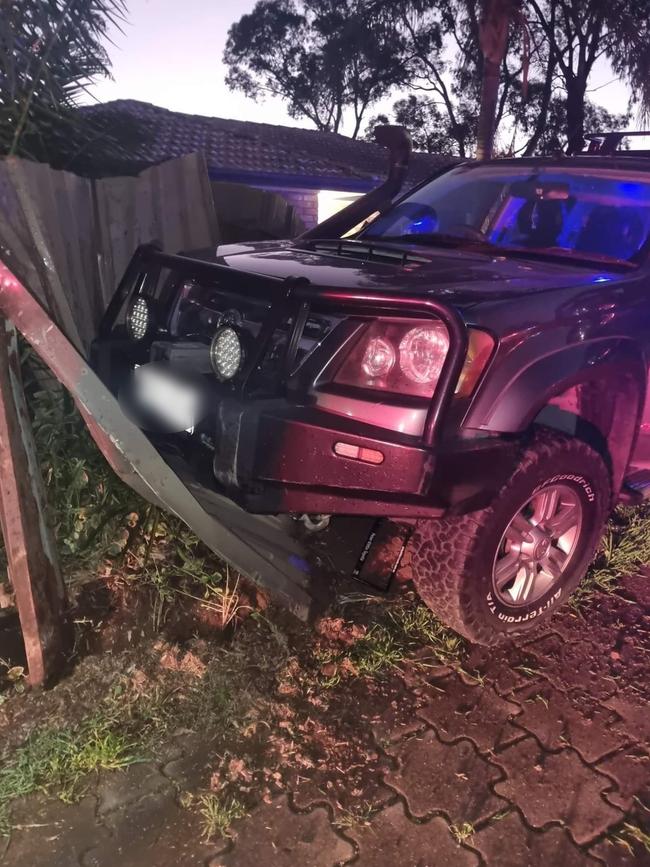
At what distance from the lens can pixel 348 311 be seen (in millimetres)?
2512

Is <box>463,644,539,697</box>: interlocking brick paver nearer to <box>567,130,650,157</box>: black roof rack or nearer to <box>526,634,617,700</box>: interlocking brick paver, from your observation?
<box>526,634,617,700</box>: interlocking brick paver

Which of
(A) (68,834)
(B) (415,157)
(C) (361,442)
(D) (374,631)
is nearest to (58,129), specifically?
(C) (361,442)

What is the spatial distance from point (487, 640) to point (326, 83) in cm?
3163

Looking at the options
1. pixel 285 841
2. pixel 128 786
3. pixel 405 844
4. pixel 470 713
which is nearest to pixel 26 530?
pixel 128 786

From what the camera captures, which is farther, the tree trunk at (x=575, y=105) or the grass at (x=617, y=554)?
the tree trunk at (x=575, y=105)

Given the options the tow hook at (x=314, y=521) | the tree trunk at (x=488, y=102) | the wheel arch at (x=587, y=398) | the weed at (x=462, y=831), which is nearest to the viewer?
the weed at (x=462, y=831)

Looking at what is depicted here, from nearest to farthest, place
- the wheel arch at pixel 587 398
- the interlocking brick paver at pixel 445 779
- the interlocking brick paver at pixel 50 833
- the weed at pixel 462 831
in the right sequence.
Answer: the interlocking brick paver at pixel 50 833 → the weed at pixel 462 831 → the interlocking brick paver at pixel 445 779 → the wheel arch at pixel 587 398

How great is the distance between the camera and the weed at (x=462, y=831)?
2.17 m

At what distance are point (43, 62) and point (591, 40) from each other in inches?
906

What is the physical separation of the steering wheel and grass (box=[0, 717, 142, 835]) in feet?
9.05

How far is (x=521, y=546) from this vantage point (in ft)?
9.75

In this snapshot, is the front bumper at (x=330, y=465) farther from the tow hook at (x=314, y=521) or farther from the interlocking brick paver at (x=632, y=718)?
the interlocking brick paver at (x=632, y=718)

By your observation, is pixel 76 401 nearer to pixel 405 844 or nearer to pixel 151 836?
pixel 151 836

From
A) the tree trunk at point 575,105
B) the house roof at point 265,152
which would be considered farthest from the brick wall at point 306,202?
the tree trunk at point 575,105
